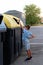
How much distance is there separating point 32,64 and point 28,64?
162 millimetres

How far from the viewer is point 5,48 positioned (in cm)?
1024

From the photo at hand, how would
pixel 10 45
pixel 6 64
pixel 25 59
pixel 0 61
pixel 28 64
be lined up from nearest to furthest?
pixel 0 61, pixel 6 64, pixel 10 45, pixel 28 64, pixel 25 59

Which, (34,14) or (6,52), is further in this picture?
(34,14)

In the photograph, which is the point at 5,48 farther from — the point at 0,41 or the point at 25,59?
the point at 25,59

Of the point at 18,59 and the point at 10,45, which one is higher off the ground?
the point at 10,45

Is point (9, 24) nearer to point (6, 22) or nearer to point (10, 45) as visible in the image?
point (6, 22)

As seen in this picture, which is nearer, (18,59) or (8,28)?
(8,28)

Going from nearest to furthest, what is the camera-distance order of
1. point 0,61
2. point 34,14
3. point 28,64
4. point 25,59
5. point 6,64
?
point 0,61
point 6,64
point 28,64
point 25,59
point 34,14

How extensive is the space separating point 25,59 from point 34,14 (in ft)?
322

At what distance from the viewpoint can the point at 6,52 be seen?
33.5 ft

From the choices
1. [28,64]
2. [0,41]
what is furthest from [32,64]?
[0,41]

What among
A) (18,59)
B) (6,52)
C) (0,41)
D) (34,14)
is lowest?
(34,14)

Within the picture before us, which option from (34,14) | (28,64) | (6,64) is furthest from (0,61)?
(34,14)

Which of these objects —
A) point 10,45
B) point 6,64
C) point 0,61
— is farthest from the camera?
point 10,45
